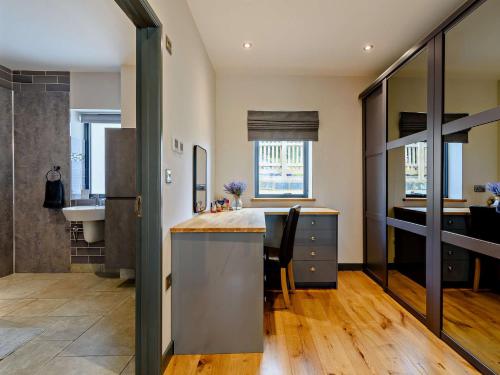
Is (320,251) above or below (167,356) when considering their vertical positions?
above

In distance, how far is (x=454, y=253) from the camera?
201 cm

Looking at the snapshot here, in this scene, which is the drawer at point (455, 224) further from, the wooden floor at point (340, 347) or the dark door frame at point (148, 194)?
the dark door frame at point (148, 194)

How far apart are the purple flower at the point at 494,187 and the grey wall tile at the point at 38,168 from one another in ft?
13.2

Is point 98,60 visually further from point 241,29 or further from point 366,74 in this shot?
point 366,74

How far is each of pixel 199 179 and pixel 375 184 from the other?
2.01m

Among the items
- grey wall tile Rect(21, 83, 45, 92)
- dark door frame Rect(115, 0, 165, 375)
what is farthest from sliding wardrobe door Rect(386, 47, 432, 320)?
grey wall tile Rect(21, 83, 45, 92)

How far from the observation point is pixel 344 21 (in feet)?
8.39

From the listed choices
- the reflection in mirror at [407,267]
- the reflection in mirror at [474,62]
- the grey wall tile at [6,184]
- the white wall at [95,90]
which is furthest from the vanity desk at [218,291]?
the grey wall tile at [6,184]

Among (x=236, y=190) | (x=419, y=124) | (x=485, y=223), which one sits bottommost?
(x=485, y=223)

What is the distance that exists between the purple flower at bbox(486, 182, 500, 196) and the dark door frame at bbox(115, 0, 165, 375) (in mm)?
1930

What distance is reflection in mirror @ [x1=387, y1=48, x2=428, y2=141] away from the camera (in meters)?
2.36

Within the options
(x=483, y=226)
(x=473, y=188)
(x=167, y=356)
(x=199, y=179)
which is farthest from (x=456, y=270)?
(x=199, y=179)

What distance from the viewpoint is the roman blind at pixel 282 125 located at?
12.4ft

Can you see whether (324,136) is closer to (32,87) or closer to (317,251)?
(317,251)
